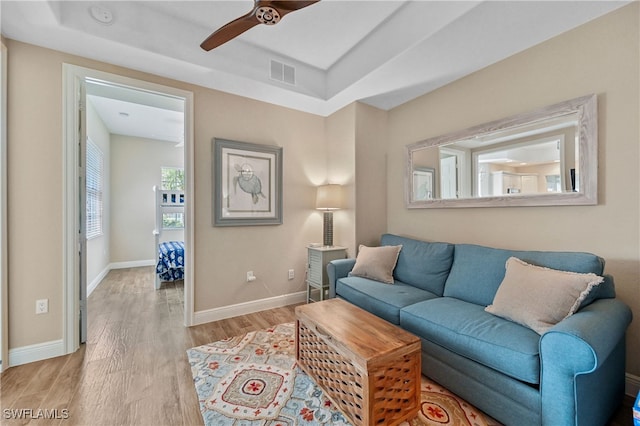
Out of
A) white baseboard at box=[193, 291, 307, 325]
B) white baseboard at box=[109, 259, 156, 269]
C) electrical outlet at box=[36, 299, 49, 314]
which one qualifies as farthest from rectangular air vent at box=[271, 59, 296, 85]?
white baseboard at box=[109, 259, 156, 269]

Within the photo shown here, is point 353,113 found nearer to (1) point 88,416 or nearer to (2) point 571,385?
(2) point 571,385

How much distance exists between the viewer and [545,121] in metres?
2.12

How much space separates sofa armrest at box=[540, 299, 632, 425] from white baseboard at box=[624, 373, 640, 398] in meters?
0.62

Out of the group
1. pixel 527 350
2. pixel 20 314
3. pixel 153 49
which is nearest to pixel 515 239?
pixel 527 350

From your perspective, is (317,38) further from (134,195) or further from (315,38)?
(134,195)


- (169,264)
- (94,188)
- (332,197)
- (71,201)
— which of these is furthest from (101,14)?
(94,188)

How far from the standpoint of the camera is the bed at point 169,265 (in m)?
4.13

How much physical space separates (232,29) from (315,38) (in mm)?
1222

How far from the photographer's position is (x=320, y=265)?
3.18 meters

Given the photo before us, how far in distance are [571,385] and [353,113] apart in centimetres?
297

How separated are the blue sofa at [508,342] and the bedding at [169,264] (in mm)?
3136

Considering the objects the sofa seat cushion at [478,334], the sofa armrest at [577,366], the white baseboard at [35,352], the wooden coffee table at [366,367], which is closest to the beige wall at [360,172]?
the sofa seat cushion at [478,334]

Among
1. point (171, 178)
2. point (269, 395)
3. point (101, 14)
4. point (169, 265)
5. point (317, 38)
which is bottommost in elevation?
point (269, 395)

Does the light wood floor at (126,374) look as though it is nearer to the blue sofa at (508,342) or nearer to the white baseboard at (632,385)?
the white baseboard at (632,385)
